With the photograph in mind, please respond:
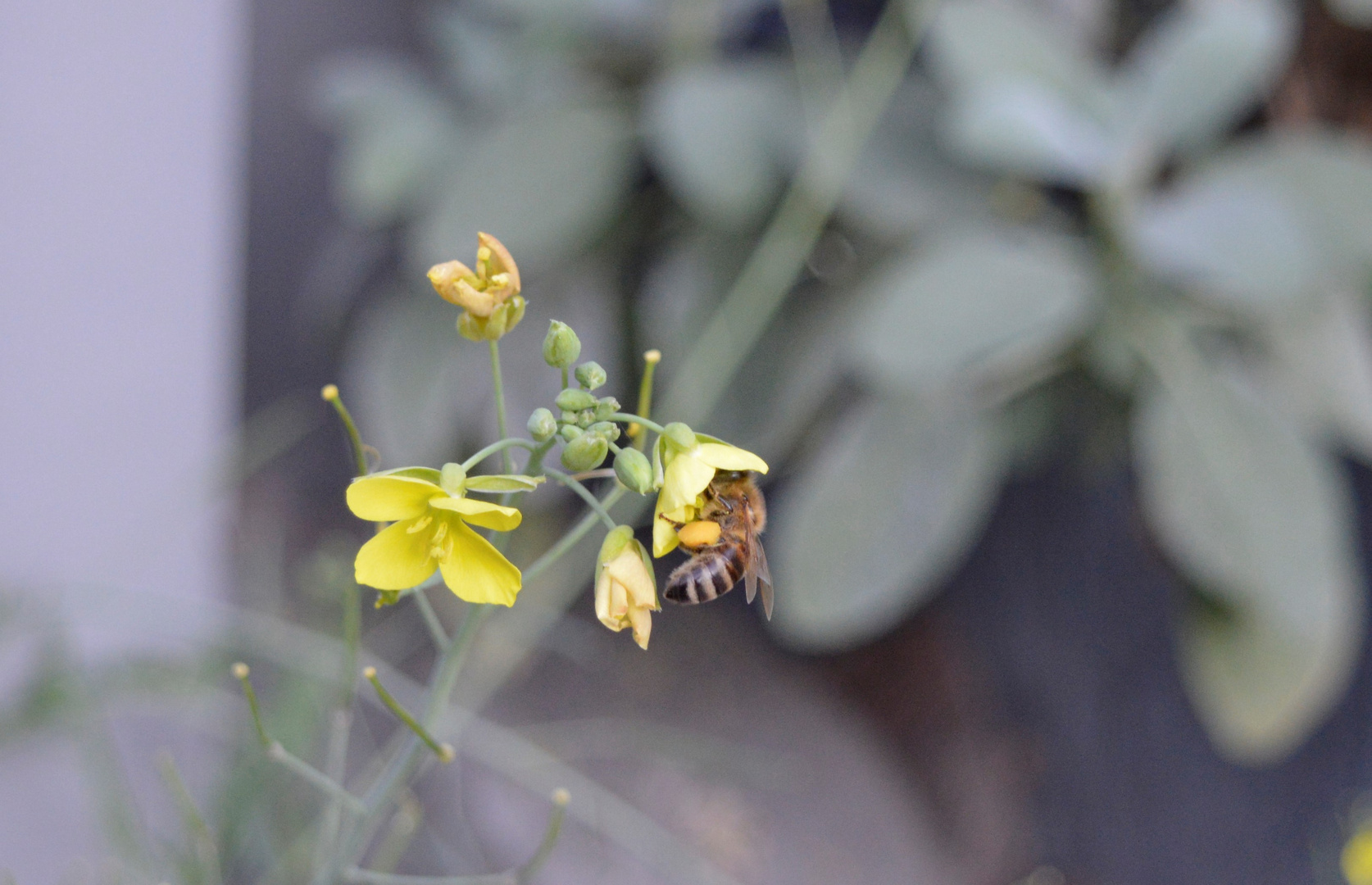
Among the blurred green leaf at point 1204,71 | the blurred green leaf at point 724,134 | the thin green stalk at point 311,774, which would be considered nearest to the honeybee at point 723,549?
the thin green stalk at point 311,774

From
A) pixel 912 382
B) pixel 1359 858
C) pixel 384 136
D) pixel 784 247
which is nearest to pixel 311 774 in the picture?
pixel 912 382

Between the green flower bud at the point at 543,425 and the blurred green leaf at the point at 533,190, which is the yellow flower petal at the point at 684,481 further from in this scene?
the blurred green leaf at the point at 533,190

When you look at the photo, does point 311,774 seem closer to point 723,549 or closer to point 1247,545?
point 723,549

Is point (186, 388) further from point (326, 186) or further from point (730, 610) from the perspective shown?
point (730, 610)

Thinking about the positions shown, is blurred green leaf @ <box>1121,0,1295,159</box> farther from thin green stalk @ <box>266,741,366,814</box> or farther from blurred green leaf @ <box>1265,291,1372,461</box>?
thin green stalk @ <box>266,741,366,814</box>

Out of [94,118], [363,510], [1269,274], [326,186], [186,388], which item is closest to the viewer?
[363,510]

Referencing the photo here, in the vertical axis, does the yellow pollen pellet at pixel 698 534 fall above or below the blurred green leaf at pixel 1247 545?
above

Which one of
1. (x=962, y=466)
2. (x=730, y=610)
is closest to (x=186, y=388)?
(x=730, y=610)
